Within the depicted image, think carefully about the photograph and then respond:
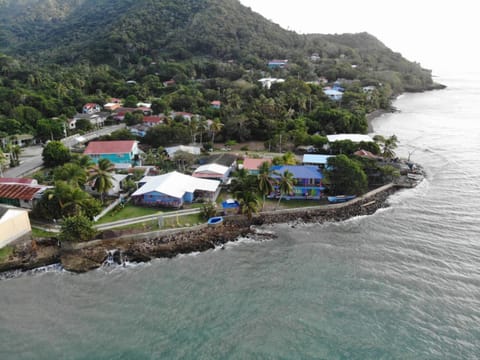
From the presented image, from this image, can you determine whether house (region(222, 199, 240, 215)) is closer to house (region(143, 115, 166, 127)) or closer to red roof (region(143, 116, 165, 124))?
house (region(143, 115, 166, 127))

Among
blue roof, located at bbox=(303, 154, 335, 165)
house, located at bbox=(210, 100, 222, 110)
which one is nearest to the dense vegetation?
house, located at bbox=(210, 100, 222, 110)

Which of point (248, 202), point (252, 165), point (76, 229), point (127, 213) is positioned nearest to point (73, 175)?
point (127, 213)

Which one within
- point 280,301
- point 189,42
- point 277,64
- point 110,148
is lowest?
point 280,301

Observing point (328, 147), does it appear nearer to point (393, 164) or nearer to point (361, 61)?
point (393, 164)

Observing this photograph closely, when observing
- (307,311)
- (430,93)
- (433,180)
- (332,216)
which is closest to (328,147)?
(433,180)

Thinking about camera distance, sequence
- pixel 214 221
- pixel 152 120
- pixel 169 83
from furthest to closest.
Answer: pixel 169 83
pixel 152 120
pixel 214 221

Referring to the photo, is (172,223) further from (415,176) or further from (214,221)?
(415,176)

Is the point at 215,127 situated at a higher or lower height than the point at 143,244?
higher
